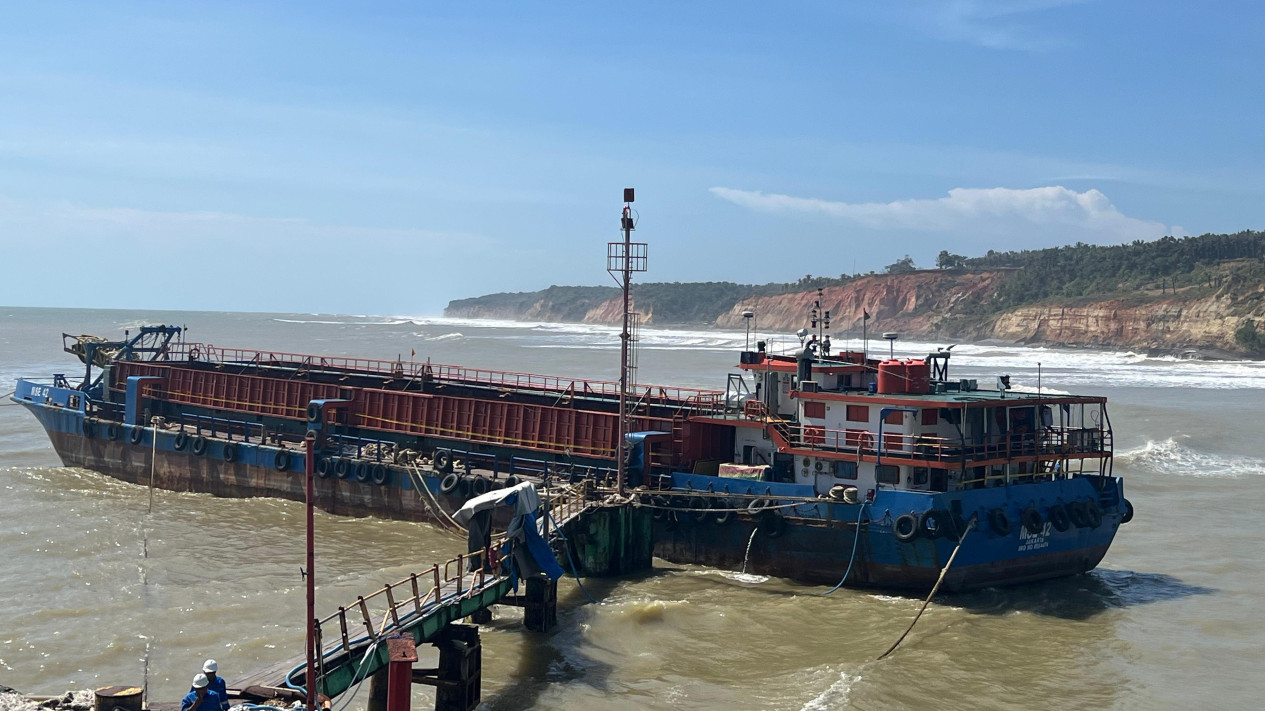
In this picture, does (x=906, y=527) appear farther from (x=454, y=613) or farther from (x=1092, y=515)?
(x=454, y=613)

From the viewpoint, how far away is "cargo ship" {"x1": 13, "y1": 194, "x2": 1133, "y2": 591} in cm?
2297

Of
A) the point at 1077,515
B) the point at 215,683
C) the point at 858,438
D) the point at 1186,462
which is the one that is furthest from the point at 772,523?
the point at 1186,462

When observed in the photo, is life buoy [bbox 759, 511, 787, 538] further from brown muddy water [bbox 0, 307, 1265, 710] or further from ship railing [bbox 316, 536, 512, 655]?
ship railing [bbox 316, 536, 512, 655]

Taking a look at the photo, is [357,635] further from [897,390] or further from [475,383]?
[475,383]

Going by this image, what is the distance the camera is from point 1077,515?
24031mm

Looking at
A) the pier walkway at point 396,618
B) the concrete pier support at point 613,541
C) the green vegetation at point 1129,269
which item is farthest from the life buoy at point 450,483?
the green vegetation at point 1129,269

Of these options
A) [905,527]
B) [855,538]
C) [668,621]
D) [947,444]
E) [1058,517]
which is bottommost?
[668,621]

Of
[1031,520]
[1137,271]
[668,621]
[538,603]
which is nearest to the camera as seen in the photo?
[538,603]

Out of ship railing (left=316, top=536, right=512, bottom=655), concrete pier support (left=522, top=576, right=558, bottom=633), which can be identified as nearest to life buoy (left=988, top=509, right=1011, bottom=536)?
concrete pier support (left=522, top=576, right=558, bottom=633)

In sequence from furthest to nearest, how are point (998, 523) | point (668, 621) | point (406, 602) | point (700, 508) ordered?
point (700, 508)
point (998, 523)
point (668, 621)
point (406, 602)

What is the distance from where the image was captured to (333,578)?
2420 centimetres

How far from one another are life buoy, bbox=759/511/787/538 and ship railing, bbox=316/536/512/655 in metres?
6.01

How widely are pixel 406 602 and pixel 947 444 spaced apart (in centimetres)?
1198

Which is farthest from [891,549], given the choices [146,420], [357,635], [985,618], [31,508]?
[146,420]
